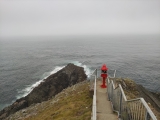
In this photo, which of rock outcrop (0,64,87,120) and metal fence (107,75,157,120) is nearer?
metal fence (107,75,157,120)

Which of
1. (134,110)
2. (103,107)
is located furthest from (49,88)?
(134,110)

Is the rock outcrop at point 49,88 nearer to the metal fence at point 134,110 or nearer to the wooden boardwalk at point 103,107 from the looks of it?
the wooden boardwalk at point 103,107

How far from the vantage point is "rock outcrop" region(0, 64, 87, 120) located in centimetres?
3934

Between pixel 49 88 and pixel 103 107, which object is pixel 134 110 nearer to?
pixel 103 107

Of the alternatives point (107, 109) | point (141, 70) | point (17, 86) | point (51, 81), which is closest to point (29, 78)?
point (17, 86)

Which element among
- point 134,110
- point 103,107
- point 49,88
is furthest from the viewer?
point 49,88

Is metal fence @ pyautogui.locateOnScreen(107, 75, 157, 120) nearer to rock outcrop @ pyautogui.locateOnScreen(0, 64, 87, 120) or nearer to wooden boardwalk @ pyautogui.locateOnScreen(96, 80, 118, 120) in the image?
wooden boardwalk @ pyautogui.locateOnScreen(96, 80, 118, 120)

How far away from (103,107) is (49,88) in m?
38.7

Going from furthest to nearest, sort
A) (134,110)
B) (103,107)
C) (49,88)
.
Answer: (49,88), (103,107), (134,110)

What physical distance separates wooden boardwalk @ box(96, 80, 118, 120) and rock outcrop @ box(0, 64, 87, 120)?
96.5 ft

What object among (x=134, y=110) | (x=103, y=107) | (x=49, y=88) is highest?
(x=134, y=110)

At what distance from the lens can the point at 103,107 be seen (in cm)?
1350

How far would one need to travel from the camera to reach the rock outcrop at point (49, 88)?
39.3m

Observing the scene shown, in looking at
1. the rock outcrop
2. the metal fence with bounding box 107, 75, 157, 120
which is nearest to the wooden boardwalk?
the metal fence with bounding box 107, 75, 157, 120
